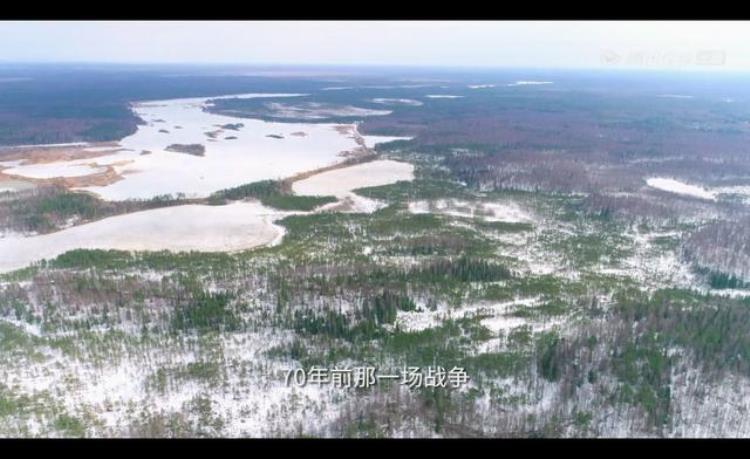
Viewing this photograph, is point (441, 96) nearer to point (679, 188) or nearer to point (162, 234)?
point (679, 188)

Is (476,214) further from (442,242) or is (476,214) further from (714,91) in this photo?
(714,91)

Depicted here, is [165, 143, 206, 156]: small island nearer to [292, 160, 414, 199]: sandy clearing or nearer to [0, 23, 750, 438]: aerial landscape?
[0, 23, 750, 438]: aerial landscape

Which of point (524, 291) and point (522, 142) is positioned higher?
point (522, 142)

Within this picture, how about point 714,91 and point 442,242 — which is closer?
point 442,242

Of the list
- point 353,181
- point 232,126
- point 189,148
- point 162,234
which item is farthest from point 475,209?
point 232,126

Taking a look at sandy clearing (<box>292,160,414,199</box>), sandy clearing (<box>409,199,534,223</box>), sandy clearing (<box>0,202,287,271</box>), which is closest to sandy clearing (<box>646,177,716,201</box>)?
sandy clearing (<box>409,199,534,223</box>)

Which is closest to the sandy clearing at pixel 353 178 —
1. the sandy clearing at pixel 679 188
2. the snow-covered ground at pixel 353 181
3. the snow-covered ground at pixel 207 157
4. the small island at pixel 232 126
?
the snow-covered ground at pixel 353 181
